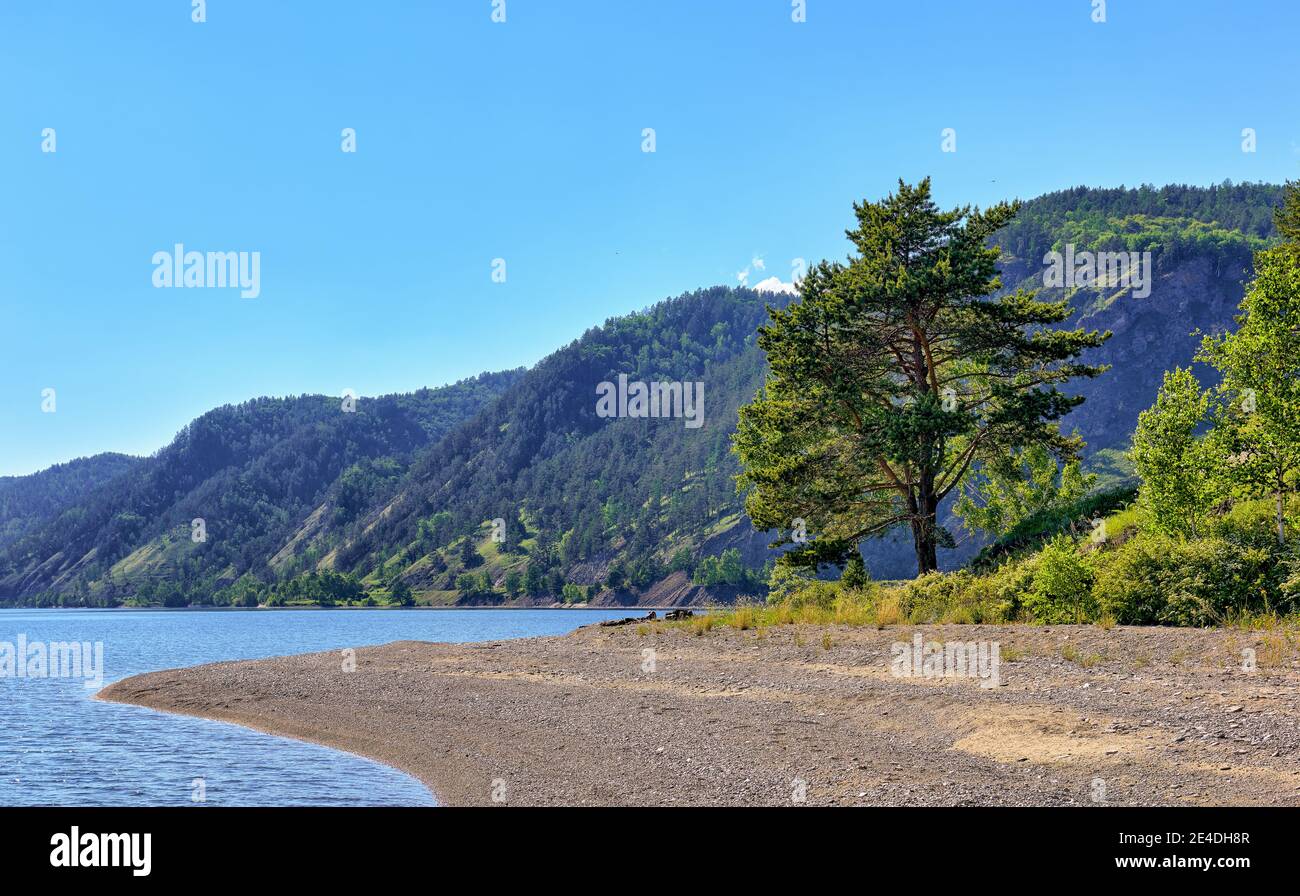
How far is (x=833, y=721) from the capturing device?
20453 mm

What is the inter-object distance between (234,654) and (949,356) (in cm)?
5113

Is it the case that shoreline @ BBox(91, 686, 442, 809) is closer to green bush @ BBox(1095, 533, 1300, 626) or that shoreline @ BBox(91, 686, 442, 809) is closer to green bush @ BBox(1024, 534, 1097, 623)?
green bush @ BBox(1024, 534, 1097, 623)

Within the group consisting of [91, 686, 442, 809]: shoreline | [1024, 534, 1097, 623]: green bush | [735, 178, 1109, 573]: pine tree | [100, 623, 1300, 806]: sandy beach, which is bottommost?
[91, 686, 442, 809]: shoreline

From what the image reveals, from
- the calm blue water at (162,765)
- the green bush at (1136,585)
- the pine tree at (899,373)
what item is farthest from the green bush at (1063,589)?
the calm blue water at (162,765)

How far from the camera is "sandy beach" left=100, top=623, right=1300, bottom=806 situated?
47.7ft

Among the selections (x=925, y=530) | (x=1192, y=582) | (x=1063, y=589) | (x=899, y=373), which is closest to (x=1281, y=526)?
(x=1192, y=582)

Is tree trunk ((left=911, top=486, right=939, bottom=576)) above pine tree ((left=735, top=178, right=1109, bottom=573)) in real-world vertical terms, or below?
below

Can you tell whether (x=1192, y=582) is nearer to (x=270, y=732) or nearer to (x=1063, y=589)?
(x=1063, y=589)

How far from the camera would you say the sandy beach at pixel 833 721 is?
47.7 ft

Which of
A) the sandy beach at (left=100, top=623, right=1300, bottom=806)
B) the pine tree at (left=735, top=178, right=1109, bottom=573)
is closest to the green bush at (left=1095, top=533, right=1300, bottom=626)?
the sandy beach at (left=100, top=623, right=1300, bottom=806)

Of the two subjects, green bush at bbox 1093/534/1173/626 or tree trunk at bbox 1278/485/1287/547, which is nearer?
tree trunk at bbox 1278/485/1287/547

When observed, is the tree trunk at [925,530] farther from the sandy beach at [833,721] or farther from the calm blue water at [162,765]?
the calm blue water at [162,765]
